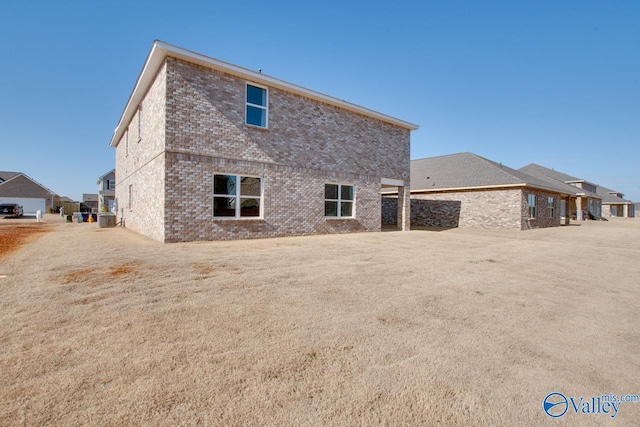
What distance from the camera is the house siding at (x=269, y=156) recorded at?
384 inches

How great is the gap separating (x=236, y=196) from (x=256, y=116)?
133 inches

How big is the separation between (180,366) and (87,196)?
317 ft

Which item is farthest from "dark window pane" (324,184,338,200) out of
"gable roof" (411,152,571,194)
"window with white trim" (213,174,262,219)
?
"gable roof" (411,152,571,194)

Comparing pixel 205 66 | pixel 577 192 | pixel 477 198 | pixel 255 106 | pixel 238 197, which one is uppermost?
pixel 205 66

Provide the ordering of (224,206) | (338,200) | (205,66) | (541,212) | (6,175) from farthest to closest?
(6,175) < (541,212) < (338,200) < (224,206) < (205,66)

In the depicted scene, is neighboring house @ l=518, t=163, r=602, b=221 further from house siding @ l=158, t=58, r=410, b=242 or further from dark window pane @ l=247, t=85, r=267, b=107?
dark window pane @ l=247, t=85, r=267, b=107

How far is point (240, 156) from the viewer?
36.5ft

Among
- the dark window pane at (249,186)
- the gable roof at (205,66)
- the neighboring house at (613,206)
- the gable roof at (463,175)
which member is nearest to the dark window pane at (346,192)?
the gable roof at (205,66)

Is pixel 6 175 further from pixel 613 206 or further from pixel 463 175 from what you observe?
pixel 613 206

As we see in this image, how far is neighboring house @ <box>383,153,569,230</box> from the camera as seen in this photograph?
19.2 meters

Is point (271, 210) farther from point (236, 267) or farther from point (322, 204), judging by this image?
point (236, 267)

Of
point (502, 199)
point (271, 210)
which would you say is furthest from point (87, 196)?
point (502, 199)

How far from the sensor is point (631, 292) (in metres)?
5.43

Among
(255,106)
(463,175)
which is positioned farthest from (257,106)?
(463,175)
